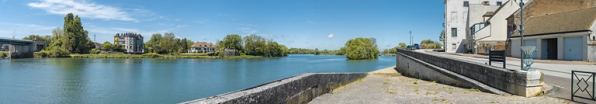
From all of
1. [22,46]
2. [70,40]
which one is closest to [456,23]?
[70,40]

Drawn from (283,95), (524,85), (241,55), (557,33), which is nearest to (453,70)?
(524,85)

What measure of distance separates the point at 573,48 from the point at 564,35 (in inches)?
39.6

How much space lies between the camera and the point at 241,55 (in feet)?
419

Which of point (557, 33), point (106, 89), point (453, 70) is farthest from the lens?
point (106, 89)

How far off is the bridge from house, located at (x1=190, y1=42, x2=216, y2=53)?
60323 mm

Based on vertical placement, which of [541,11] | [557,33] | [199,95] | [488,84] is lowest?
[199,95]

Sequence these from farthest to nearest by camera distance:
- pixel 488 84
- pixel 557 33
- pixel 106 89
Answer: pixel 106 89, pixel 557 33, pixel 488 84

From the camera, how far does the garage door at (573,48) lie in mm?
20234

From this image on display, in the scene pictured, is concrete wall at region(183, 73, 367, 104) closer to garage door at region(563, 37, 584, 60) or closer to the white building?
garage door at region(563, 37, 584, 60)

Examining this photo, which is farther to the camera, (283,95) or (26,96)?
(26,96)

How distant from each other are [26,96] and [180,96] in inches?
→ 416

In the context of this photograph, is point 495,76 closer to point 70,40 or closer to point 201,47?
point 70,40

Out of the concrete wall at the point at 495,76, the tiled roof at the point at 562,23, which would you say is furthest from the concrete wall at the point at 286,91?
the tiled roof at the point at 562,23

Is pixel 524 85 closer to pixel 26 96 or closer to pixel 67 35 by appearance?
pixel 26 96
